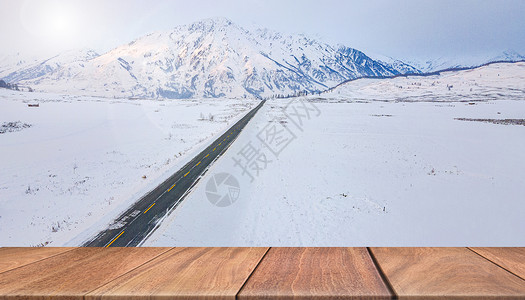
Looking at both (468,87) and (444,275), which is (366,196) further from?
(468,87)

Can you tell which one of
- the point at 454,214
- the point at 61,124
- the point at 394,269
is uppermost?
the point at 61,124

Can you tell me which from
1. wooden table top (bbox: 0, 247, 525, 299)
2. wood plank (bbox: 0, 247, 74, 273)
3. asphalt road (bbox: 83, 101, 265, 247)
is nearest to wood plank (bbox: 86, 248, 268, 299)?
wooden table top (bbox: 0, 247, 525, 299)

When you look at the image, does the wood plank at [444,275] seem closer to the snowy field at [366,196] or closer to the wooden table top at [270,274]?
the wooden table top at [270,274]

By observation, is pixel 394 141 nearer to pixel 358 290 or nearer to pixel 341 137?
pixel 341 137

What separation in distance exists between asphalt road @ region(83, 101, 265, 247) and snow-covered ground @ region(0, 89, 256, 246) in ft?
2.05

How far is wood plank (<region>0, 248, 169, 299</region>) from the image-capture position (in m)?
0.85

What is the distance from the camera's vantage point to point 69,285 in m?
0.91

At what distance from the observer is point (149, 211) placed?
33.5 feet

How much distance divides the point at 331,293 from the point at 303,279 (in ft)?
0.42

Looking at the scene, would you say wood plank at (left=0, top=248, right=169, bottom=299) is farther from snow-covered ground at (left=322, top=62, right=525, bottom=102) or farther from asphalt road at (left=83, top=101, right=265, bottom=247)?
snow-covered ground at (left=322, top=62, right=525, bottom=102)

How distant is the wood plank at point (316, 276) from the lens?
0.77 m

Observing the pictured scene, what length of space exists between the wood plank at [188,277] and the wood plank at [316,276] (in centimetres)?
7

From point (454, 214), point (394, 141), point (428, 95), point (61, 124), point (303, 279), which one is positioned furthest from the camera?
point (428, 95)

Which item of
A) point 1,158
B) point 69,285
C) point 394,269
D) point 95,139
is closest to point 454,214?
point 394,269
